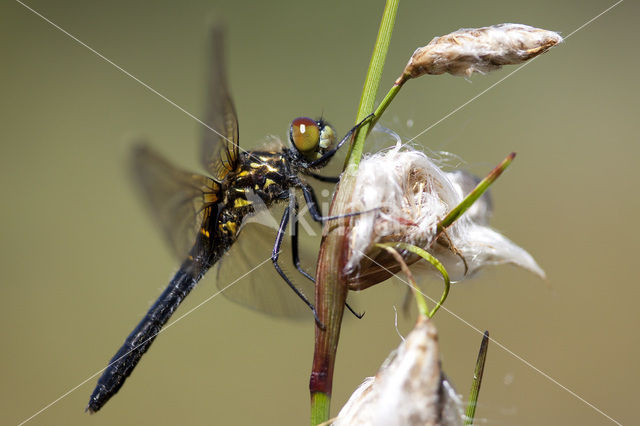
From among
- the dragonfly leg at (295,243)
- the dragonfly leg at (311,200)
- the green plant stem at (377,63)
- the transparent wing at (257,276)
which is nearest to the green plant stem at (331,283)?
the green plant stem at (377,63)

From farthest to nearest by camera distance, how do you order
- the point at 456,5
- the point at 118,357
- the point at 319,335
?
the point at 456,5 < the point at 118,357 < the point at 319,335

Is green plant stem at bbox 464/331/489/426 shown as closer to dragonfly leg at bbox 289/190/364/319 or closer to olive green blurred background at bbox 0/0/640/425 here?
dragonfly leg at bbox 289/190/364/319

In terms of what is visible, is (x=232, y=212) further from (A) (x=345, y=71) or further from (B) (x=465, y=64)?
(A) (x=345, y=71)

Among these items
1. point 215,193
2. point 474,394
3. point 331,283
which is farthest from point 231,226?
point 474,394

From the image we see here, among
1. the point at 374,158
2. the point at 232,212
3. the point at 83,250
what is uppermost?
the point at 374,158

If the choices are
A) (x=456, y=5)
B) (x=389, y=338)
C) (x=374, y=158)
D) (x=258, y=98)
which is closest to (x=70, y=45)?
(x=258, y=98)

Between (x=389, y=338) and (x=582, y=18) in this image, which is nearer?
(x=389, y=338)
